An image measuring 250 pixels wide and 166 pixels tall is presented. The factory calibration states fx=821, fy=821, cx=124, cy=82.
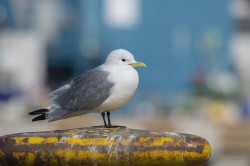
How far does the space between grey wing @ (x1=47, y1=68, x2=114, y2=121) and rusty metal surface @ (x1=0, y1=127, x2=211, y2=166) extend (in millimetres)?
654

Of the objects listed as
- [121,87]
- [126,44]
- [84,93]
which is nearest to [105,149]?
[121,87]

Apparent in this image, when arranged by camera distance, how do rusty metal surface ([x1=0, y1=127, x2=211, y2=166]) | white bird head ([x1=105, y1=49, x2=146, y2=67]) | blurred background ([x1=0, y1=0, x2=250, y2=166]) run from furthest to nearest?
blurred background ([x1=0, y1=0, x2=250, y2=166])
white bird head ([x1=105, y1=49, x2=146, y2=67])
rusty metal surface ([x1=0, y1=127, x2=211, y2=166])

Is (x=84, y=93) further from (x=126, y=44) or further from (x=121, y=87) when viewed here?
(x=126, y=44)

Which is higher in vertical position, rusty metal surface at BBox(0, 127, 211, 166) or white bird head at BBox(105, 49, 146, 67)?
white bird head at BBox(105, 49, 146, 67)

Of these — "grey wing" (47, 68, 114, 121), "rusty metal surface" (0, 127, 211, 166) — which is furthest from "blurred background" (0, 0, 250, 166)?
"rusty metal surface" (0, 127, 211, 166)

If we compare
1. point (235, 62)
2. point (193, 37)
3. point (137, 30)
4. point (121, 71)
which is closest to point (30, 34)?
→ point (137, 30)

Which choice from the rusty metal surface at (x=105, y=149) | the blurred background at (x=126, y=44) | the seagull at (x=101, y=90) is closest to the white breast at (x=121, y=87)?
the seagull at (x=101, y=90)

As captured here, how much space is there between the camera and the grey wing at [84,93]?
4363 millimetres

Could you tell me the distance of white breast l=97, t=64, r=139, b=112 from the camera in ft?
14.1

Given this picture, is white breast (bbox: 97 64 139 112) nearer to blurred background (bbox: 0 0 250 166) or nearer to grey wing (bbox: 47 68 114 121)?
grey wing (bbox: 47 68 114 121)

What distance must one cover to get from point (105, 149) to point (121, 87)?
789 millimetres

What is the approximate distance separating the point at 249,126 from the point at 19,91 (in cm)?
867

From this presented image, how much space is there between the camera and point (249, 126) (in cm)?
1571

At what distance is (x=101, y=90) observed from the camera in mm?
4395
